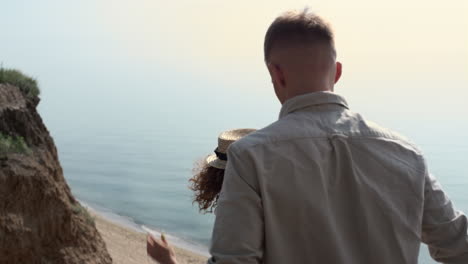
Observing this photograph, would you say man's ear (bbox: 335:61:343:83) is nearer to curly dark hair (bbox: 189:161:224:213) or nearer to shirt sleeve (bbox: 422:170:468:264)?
shirt sleeve (bbox: 422:170:468:264)

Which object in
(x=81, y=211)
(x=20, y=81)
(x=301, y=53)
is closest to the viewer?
(x=301, y=53)

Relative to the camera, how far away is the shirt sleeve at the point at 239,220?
1634mm

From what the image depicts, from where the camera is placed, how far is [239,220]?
164cm

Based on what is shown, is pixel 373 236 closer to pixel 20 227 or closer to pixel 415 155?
pixel 415 155

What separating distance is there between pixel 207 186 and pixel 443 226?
1199 millimetres

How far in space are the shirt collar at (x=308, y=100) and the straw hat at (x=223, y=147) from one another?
982 mm

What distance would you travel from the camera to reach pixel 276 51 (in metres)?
1.82

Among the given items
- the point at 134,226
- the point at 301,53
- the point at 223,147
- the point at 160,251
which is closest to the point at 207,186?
the point at 223,147

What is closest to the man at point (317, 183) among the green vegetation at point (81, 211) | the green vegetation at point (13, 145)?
the green vegetation at point (13, 145)

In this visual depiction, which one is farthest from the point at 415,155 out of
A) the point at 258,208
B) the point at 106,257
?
the point at 106,257

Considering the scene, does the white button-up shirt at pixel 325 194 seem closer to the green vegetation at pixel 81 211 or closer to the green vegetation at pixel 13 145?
the green vegetation at pixel 13 145

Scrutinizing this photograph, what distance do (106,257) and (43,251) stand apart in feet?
3.84

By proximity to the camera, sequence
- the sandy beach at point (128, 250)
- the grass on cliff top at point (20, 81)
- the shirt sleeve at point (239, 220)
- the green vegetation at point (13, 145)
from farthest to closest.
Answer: the sandy beach at point (128, 250) → the grass on cliff top at point (20, 81) → the green vegetation at point (13, 145) → the shirt sleeve at point (239, 220)

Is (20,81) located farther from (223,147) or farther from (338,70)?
(338,70)
